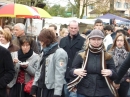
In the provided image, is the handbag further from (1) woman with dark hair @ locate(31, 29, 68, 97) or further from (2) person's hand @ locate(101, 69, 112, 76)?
(2) person's hand @ locate(101, 69, 112, 76)

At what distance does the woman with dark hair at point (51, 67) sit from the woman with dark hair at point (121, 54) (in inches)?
64.2

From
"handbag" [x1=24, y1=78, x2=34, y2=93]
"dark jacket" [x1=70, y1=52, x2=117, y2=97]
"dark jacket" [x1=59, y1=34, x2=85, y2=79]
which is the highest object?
"dark jacket" [x1=59, y1=34, x2=85, y2=79]

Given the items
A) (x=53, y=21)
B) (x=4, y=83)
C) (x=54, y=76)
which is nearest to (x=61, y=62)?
(x=54, y=76)

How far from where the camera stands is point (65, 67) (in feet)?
19.9

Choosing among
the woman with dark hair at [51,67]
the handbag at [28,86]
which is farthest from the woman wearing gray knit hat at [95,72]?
the handbag at [28,86]

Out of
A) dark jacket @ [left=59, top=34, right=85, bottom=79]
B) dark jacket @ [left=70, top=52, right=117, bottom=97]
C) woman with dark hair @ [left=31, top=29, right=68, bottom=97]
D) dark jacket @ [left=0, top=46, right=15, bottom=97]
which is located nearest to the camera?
dark jacket @ [left=0, top=46, right=15, bottom=97]

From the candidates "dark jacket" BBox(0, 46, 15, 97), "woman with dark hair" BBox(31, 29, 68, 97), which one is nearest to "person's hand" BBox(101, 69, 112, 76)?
"woman with dark hair" BBox(31, 29, 68, 97)

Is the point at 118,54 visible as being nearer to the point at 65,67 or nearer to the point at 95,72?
the point at 65,67

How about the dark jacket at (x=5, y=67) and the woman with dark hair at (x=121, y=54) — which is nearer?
the dark jacket at (x=5, y=67)

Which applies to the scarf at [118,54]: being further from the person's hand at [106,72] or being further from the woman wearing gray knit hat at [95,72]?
the person's hand at [106,72]

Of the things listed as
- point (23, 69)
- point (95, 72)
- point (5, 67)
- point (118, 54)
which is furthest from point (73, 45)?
point (5, 67)

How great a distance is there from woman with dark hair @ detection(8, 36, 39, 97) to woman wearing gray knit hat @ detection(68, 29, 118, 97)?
5.13 ft

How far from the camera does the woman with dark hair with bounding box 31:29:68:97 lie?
5.99m

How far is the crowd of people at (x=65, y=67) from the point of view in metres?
5.40
